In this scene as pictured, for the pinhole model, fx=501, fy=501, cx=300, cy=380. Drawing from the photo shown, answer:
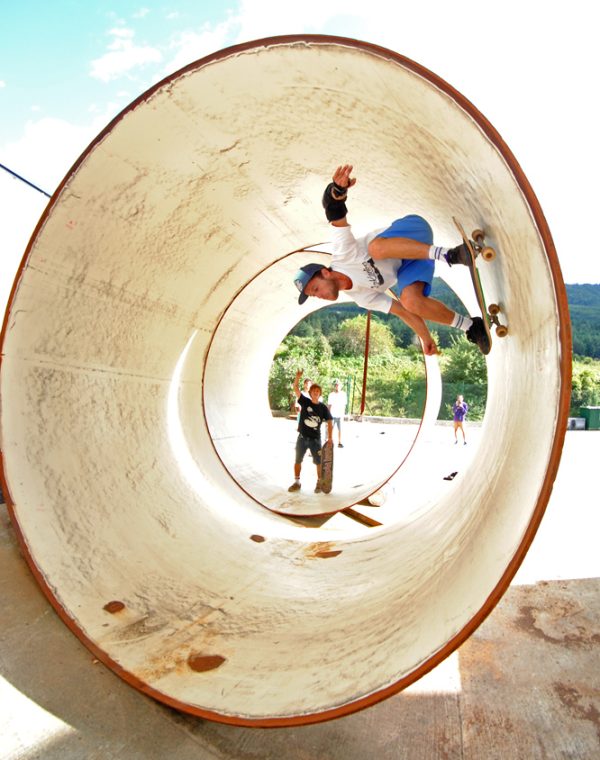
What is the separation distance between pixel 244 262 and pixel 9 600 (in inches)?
123

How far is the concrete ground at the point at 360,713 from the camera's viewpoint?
5.69 ft

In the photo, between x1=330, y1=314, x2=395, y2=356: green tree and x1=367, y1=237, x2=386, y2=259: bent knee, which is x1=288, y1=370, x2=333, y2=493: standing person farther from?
x1=330, y1=314, x2=395, y2=356: green tree

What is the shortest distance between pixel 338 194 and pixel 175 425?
225 cm

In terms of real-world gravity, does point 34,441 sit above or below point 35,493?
above

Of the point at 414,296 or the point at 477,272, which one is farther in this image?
the point at 414,296

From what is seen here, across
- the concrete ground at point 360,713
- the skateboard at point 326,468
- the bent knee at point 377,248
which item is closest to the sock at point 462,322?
the bent knee at point 377,248

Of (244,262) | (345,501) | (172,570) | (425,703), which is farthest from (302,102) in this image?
(345,501)

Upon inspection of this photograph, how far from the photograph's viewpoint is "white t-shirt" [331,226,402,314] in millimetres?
3389

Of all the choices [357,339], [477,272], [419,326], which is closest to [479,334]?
[477,272]

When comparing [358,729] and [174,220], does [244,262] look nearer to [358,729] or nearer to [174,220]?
[174,220]

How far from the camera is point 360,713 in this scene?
1.95m

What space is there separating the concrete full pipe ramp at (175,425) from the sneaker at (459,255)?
0.42ft

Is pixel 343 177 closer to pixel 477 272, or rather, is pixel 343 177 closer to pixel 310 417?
A: pixel 477 272

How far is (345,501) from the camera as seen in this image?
5.44 metres
